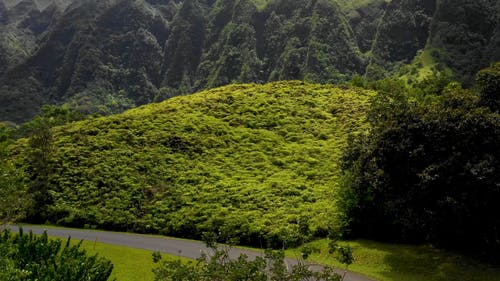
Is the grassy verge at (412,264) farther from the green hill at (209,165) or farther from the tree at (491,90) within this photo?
the tree at (491,90)

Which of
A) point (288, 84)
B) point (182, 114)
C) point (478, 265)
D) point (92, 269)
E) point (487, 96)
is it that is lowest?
point (478, 265)

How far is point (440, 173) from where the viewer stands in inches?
1253

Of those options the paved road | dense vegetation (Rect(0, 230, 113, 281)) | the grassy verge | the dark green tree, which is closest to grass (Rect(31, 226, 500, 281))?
the grassy verge

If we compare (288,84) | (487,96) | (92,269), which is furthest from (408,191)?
(288,84)

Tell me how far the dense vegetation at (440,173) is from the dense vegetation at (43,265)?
20985 mm

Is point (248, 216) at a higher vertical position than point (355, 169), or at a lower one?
lower

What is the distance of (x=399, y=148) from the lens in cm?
3450

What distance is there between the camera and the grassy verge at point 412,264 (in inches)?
1200

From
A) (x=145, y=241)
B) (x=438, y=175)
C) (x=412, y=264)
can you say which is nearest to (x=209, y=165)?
(x=145, y=241)

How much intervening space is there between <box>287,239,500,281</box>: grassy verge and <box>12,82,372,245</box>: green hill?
522cm

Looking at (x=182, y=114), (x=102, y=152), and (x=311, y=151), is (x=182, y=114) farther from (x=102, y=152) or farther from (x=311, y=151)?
(x=311, y=151)

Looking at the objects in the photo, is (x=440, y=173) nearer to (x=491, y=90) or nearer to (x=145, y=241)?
(x=491, y=90)

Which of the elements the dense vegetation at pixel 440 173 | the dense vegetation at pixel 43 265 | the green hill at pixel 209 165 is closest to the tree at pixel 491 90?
the dense vegetation at pixel 440 173

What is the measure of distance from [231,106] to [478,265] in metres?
44.6
